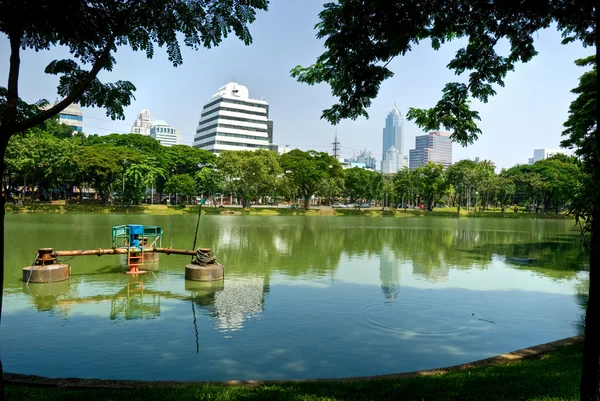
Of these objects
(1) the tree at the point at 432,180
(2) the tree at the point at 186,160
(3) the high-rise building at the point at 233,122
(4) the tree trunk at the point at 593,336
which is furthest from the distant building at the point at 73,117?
(4) the tree trunk at the point at 593,336

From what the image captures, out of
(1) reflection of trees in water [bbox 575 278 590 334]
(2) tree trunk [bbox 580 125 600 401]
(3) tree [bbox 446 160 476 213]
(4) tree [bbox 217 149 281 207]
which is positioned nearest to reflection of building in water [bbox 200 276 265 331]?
(2) tree trunk [bbox 580 125 600 401]

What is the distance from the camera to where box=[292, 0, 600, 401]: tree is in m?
6.39

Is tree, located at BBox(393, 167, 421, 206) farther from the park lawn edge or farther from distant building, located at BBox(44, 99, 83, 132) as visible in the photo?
distant building, located at BBox(44, 99, 83, 132)

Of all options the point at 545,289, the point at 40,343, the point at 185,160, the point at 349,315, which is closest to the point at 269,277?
the point at 349,315

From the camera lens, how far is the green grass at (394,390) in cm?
577

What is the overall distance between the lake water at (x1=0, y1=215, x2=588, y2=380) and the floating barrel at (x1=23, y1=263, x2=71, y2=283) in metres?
0.37

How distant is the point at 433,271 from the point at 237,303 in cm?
1089

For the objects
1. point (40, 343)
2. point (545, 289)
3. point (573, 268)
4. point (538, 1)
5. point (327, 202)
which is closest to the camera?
point (538, 1)

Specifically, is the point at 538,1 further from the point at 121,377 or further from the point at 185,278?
the point at 185,278

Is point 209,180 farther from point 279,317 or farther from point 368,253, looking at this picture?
point 279,317

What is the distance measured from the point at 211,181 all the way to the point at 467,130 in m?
64.6

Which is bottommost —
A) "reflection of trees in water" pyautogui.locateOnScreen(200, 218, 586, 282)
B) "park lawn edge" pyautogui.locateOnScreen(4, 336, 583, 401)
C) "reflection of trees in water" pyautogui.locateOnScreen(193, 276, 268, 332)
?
"reflection of trees in water" pyautogui.locateOnScreen(193, 276, 268, 332)

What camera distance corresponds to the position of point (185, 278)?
1700 centimetres

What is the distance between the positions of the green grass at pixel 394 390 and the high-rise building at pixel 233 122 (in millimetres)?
119096
